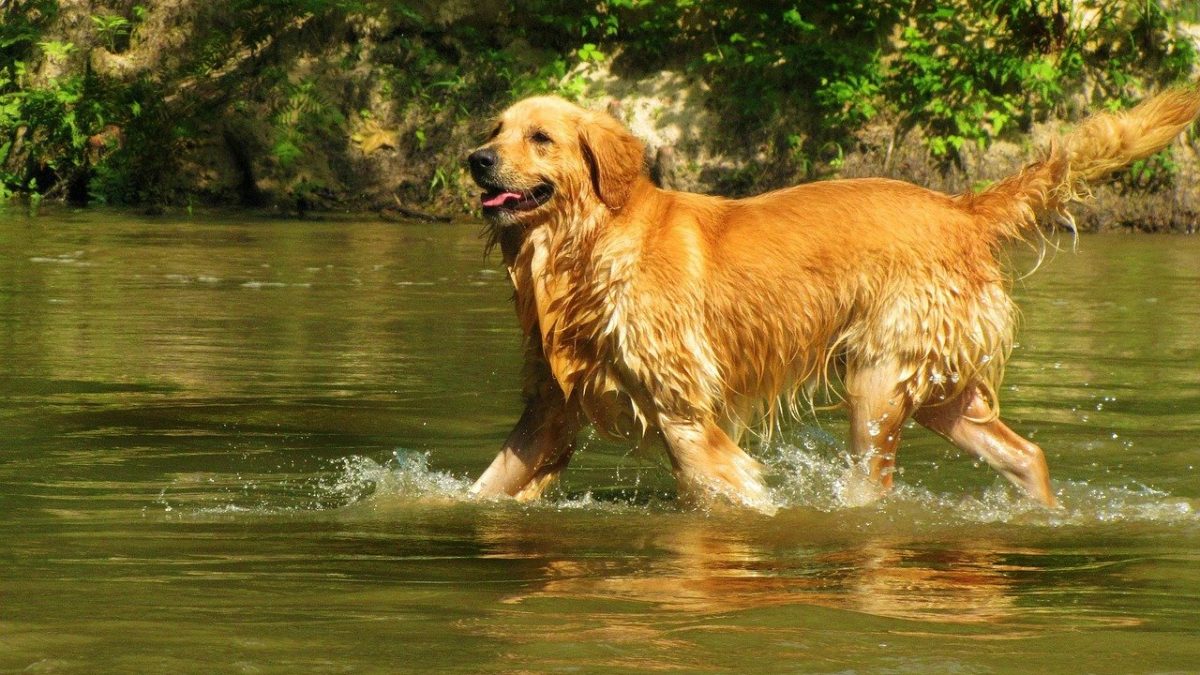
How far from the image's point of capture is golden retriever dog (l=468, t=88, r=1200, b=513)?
5.82 m

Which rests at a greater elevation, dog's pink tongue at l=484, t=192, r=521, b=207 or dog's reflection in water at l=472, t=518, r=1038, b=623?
dog's pink tongue at l=484, t=192, r=521, b=207

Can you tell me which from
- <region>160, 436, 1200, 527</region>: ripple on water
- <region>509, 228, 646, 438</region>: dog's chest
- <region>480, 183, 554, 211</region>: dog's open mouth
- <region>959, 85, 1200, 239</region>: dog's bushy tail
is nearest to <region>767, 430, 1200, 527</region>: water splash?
<region>160, 436, 1200, 527</region>: ripple on water

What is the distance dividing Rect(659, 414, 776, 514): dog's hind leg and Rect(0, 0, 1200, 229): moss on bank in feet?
44.9

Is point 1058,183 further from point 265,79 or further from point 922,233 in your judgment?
point 265,79

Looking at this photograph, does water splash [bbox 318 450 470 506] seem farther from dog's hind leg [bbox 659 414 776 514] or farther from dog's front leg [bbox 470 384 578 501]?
dog's hind leg [bbox 659 414 776 514]

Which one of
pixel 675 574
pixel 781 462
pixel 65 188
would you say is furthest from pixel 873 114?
pixel 675 574

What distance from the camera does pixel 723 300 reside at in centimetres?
592

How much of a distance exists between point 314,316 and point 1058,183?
6.03 metres

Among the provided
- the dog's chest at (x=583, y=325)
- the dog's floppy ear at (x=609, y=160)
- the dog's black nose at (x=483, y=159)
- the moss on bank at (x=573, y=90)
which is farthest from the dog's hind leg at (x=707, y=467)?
the moss on bank at (x=573, y=90)

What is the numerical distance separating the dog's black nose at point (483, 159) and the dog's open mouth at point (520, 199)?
122 millimetres

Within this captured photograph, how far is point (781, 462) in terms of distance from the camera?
694 centimetres

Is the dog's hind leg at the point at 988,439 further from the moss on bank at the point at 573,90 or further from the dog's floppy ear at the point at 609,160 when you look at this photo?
the moss on bank at the point at 573,90

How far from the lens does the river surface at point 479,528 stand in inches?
152

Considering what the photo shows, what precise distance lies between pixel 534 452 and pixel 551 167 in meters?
1.07
